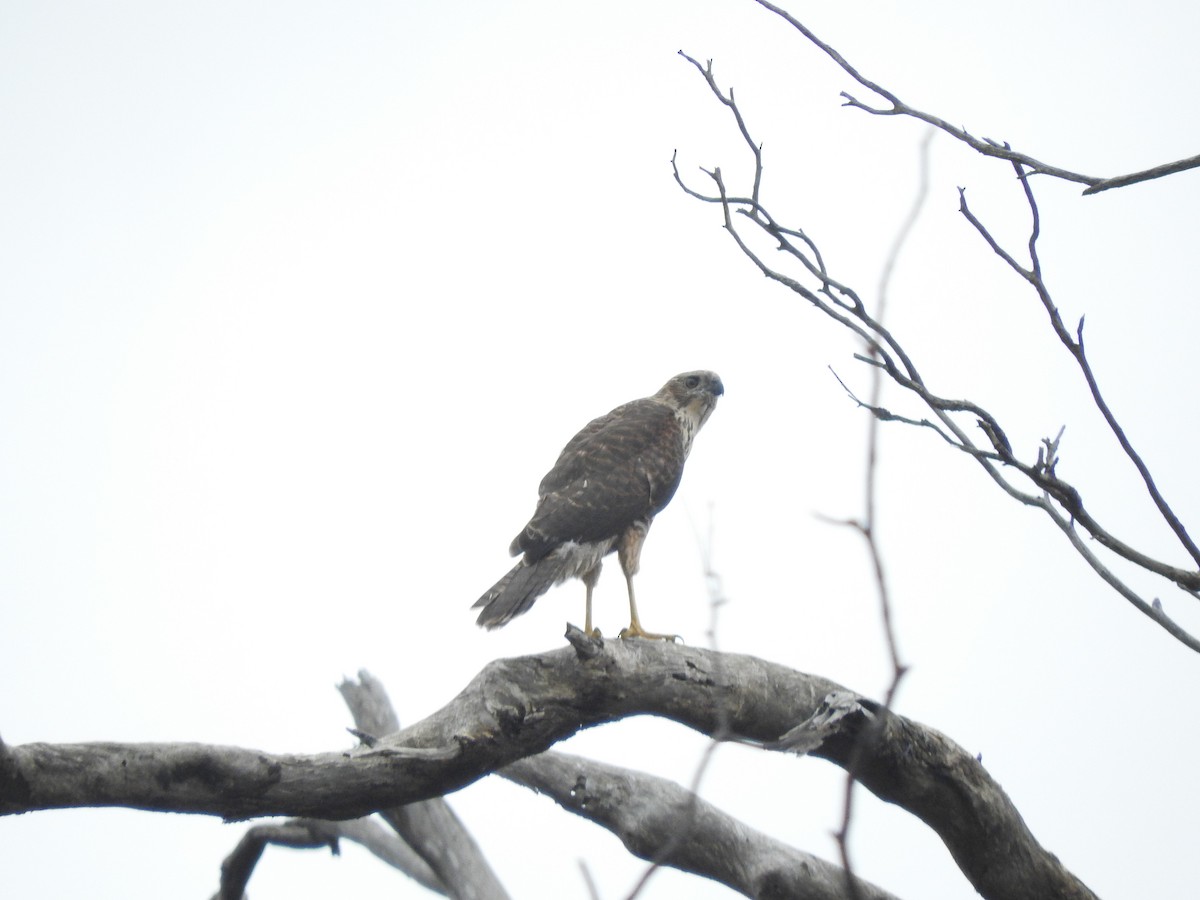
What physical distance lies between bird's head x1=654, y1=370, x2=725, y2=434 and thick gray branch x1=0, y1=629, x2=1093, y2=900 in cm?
300

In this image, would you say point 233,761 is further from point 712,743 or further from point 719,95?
point 719,95

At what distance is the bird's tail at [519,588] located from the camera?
176 inches

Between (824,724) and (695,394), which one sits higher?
(695,394)

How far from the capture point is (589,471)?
531cm

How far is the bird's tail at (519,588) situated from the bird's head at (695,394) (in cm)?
162

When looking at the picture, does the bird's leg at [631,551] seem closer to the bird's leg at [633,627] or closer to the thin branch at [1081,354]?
the bird's leg at [633,627]

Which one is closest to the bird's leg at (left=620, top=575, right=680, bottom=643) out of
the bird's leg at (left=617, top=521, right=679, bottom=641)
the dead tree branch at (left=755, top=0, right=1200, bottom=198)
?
the bird's leg at (left=617, top=521, right=679, bottom=641)

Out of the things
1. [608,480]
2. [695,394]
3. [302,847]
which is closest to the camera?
[302,847]

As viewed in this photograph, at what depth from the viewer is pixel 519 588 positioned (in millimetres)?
4613

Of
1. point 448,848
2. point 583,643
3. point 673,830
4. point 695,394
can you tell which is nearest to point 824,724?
point 583,643

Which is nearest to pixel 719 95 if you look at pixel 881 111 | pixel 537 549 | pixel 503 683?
pixel 881 111

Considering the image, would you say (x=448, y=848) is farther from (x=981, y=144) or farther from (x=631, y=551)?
(x=981, y=144)

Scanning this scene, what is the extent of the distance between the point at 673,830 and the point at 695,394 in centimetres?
310

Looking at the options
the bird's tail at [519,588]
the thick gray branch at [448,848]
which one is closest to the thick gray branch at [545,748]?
the bird's tail at [519,588]
